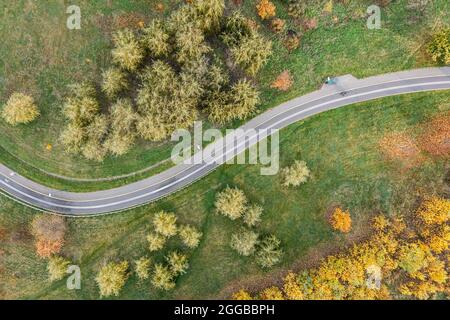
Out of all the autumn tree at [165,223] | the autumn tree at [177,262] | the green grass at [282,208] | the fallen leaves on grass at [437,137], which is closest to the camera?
the autumn tree at [177,262]

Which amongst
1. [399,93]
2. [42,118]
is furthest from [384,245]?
[42,118]

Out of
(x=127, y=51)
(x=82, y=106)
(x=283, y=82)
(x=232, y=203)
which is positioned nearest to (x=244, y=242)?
(x=232, y=203)

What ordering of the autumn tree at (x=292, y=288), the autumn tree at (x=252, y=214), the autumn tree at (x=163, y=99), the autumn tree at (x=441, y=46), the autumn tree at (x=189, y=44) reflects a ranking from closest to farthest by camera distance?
the autumn tree at (x=163, y=99) → the autumn tree at (x=189, y=44) → the autumn tree at (x=292, y=288) → the autumn tree at (x=252, y=214) → the autumn tree at (x=441, y=46)

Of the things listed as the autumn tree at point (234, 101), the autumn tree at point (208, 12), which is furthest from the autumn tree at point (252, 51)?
the autumn tree at point (208, 12)

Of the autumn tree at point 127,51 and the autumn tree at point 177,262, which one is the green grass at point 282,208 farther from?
the autumn tree at point 127,51

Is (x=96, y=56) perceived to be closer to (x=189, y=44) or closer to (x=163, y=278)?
(x=189, y=44)
